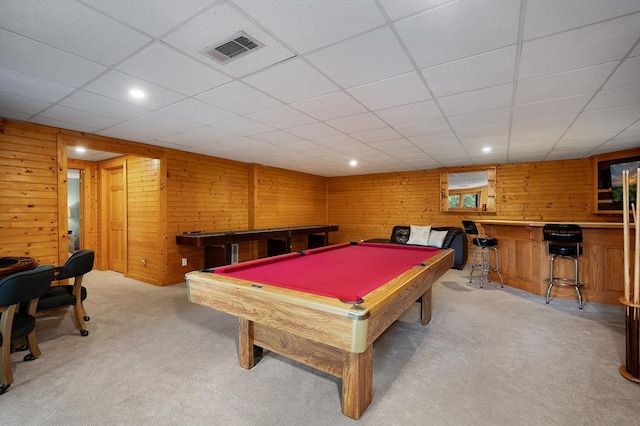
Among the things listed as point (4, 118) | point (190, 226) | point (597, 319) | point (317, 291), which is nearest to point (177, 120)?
point (4, 118)

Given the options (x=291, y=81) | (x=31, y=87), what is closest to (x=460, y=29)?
(x=291, y=81)

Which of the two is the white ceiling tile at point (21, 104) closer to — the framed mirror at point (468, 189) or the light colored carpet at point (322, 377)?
the light colored carpet at point (322, 377)

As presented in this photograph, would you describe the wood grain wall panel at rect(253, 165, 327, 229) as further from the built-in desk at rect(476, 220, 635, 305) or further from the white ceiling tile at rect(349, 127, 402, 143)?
the built-in desk at rect(476, 220, 635, 305)

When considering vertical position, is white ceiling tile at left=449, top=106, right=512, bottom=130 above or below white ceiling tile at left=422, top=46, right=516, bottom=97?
above

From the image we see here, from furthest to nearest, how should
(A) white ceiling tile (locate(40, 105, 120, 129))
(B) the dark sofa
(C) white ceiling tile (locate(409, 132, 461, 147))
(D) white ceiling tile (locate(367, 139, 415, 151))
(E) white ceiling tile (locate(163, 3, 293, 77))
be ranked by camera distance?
1. (B) the dark sofa
2. (D) white ceiling tile (locate(367, 139, 415, 151))
3. (C) white ceiling tile (locate(409, 132, 461, 147))
4. (A) white ceiling tile (locate(40, 105, 120, 129))
5. (E) white ceiling tile (locate(163, 3, 293, 77))

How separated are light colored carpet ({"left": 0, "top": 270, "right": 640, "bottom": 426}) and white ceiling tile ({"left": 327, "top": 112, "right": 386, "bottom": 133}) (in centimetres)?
240

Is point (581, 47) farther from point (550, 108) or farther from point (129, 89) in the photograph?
point (129, 89)

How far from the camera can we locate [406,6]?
1.50 m

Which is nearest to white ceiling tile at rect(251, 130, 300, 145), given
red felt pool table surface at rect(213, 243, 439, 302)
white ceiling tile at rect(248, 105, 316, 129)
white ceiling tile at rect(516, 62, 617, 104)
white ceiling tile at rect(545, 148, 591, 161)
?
white ceiling tile at rect(248, 105, 316, 129)

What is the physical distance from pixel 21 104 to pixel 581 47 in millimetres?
4890

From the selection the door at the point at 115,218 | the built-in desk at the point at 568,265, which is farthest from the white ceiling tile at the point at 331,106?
the door at the point at 115,218

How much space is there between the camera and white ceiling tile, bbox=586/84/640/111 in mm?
2568

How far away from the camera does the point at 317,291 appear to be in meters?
1.78

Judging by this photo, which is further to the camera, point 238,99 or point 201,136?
point 201,136
